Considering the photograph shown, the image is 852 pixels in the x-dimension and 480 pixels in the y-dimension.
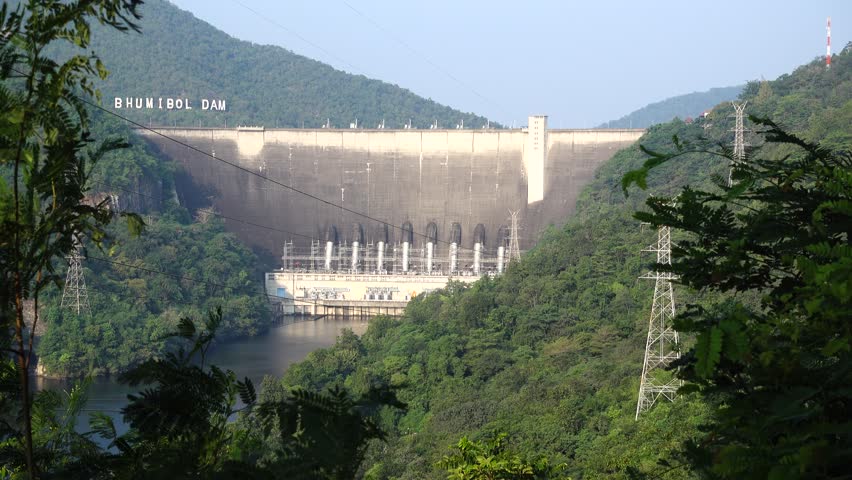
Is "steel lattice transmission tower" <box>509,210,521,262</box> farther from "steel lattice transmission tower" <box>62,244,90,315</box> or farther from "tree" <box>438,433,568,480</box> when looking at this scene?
"tree" <box>438,433,568,480</box>

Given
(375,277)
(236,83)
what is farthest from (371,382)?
(236,83)

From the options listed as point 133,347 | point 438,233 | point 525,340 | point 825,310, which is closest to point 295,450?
point 825,310

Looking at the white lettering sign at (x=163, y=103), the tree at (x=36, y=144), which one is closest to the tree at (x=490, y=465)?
the tree at (x=36, y=144)

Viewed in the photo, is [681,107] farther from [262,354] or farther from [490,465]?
[490,465]

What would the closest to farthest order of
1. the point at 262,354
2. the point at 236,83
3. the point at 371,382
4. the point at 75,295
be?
the point at 371,382
the point at 75,295
the point at 262,354
the point at 236,83

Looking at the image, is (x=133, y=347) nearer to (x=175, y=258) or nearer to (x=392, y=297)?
(x=175, y=258)

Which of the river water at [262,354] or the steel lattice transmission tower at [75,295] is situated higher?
the steel lattice transmission tower at [75,295]

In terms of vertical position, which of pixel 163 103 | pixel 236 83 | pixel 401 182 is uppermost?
pixel 236 83

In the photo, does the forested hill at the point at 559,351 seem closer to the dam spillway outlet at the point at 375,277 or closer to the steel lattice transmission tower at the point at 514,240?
the steel lattice transmission tower at the point at 514,240
